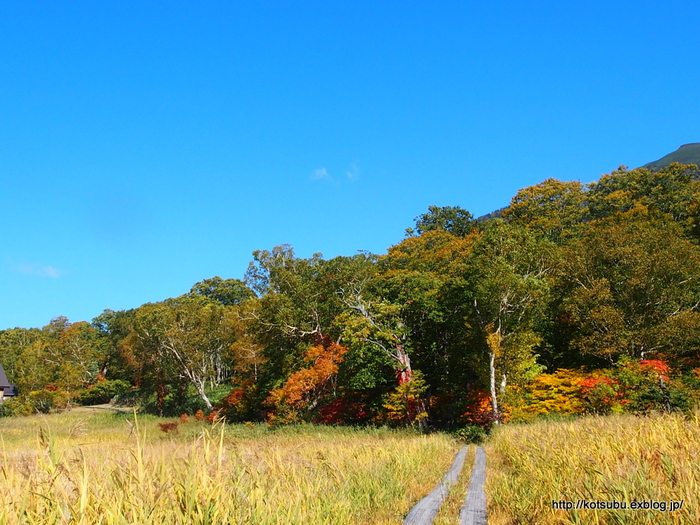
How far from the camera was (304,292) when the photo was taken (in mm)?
36781

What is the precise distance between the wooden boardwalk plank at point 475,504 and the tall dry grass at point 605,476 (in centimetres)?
13

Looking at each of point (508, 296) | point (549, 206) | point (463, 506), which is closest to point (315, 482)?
point (463, 506)

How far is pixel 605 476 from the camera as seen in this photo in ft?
17.8

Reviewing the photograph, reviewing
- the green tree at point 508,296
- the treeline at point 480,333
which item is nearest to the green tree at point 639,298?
the treeline at point 480,333

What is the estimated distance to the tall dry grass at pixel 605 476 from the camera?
460 cm

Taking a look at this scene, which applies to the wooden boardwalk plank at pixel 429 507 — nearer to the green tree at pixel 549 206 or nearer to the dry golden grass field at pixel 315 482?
the dry golden grass field at pixel 315 482

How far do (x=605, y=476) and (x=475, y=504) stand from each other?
1890mm

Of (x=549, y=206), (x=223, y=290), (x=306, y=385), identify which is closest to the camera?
(x=306, y=385)

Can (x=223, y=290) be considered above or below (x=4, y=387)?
above

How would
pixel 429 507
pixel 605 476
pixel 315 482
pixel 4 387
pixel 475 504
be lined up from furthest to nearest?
pixel 4 387 → pixel 475 504 → pixel 429 507 → pixel 315 482 → pixel 605 476

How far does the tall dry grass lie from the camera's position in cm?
460

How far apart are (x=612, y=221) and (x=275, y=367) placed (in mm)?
30800

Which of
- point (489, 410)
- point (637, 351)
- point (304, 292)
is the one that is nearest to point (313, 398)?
point (304, 292)

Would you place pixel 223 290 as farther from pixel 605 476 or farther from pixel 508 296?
pixel 605 476
